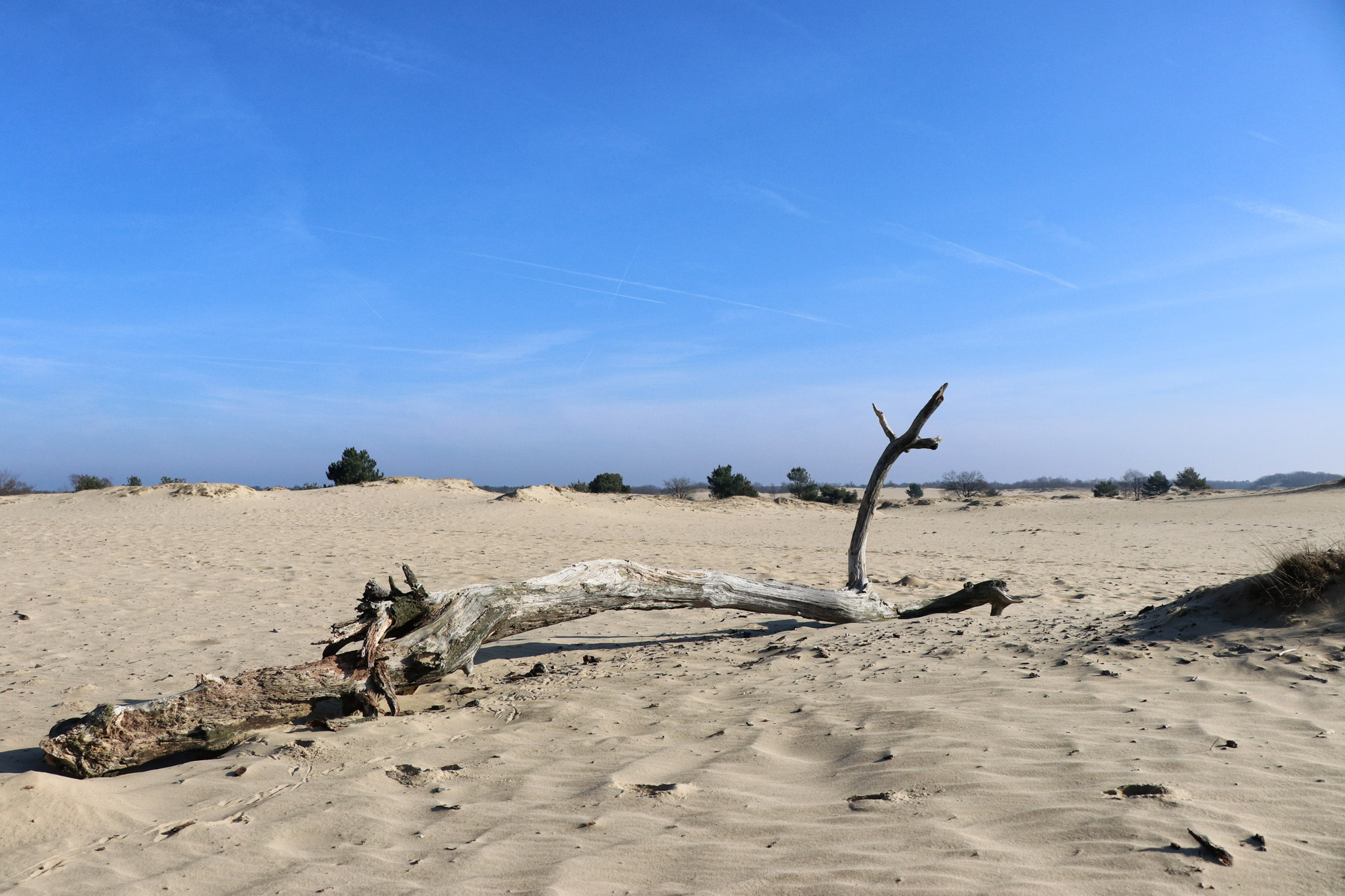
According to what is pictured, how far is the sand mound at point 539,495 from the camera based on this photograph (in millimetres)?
24641

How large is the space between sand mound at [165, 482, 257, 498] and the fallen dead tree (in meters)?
18.9

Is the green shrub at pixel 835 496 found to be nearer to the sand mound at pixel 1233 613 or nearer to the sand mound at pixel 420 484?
the sand mound at pixel 420 484

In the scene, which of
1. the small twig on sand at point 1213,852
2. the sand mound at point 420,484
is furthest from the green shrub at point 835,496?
the small twig on sand at point 1213,852

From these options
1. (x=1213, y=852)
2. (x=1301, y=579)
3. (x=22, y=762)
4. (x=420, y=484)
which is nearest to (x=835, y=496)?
(x=420, y=484)

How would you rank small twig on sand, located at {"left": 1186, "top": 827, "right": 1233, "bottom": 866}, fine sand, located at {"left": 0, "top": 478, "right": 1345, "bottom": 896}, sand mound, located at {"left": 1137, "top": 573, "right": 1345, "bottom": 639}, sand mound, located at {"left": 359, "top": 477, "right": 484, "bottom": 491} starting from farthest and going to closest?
1. sand mound, located at {"left": 359, "top": 477, "right": 484, "bottom": 491}
2. sand mound, located at {"left": 1137, "top": 573, "right": 1345, "bottom": 639}
3. fine sand, located at {"left": 0, "top": 478, "right": 1345, "bottom": 896}
4. small twig on sand, located at {"left": 1186, "top": 827, "right": 1233, "bottom": 866}

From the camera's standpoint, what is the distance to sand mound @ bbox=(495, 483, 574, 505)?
2464 centimetres

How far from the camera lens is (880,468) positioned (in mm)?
7965

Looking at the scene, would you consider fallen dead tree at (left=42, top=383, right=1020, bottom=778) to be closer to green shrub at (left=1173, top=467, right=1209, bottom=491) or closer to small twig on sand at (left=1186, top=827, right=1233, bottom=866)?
small twig on sand at (left=1186, top=827, right=1233, bottom=866)

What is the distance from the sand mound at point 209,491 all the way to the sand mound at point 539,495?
25.6ft

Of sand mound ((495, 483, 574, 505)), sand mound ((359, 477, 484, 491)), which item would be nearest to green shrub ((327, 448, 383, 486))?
sand mound ((359, 477, 484, 491))

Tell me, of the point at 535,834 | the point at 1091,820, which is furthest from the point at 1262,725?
the point at 535,834

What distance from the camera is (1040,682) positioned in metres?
4.81

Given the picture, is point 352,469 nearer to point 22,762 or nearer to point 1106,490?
point 22,762

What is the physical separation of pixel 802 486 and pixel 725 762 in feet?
109
